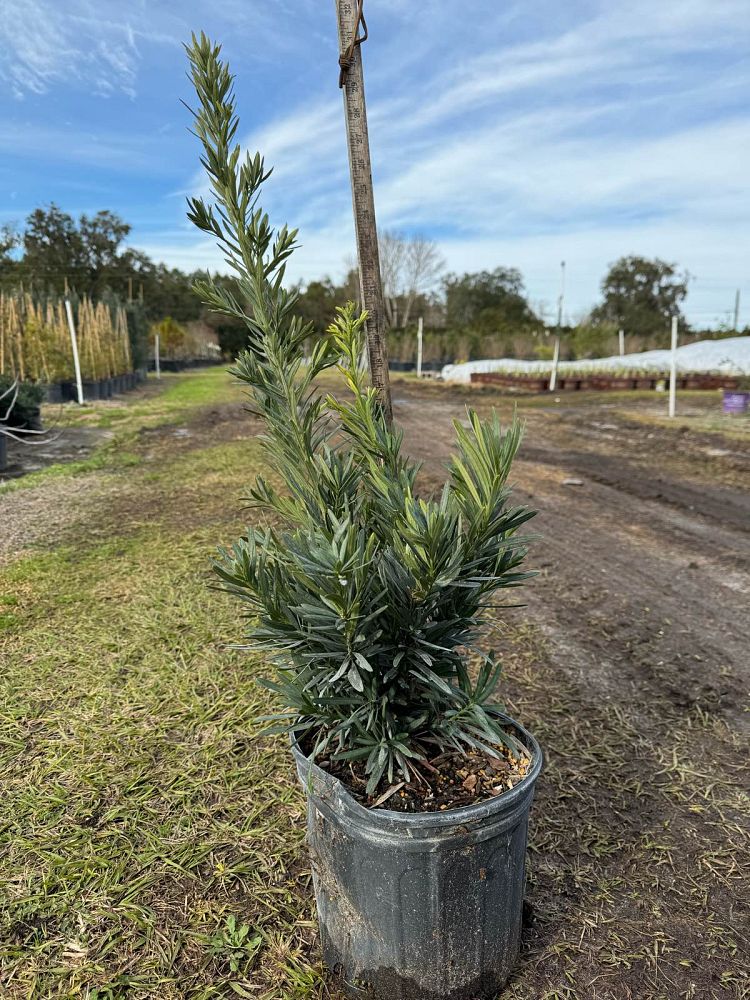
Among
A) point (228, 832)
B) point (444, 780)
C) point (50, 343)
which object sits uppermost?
point (50, 343)

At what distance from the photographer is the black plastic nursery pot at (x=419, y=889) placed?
1.30 m

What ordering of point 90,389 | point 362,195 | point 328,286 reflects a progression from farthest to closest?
1. point 328,286
2. point 90,389
3. point 362,195

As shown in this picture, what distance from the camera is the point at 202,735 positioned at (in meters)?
2.54

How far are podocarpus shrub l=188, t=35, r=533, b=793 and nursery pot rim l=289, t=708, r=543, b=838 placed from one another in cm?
6

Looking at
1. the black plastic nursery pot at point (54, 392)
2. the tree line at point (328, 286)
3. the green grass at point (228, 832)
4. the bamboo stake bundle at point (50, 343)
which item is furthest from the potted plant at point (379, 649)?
the tree line at point (328, 286)

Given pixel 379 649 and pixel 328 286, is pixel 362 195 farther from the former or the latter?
pixel 328 286

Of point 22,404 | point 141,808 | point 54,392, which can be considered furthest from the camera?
point 54,392

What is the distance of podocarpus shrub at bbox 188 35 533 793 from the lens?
131cm

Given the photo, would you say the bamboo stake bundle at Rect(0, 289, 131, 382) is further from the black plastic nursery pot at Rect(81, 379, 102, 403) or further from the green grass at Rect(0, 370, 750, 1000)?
the green grass at Rect(0, 370, 750, 1000)

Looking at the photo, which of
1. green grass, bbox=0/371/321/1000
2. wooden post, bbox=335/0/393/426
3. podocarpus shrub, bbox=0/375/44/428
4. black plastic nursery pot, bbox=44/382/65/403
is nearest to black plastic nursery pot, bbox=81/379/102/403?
black plastic nursery pot, bbox=44/382/65/403

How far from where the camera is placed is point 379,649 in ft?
4.52

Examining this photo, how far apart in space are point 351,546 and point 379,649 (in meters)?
0.26

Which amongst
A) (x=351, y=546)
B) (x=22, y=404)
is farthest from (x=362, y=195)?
(x=22, y=404)

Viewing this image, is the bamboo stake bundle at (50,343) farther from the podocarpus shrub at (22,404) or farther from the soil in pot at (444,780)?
the soil in pot at (444,780)
